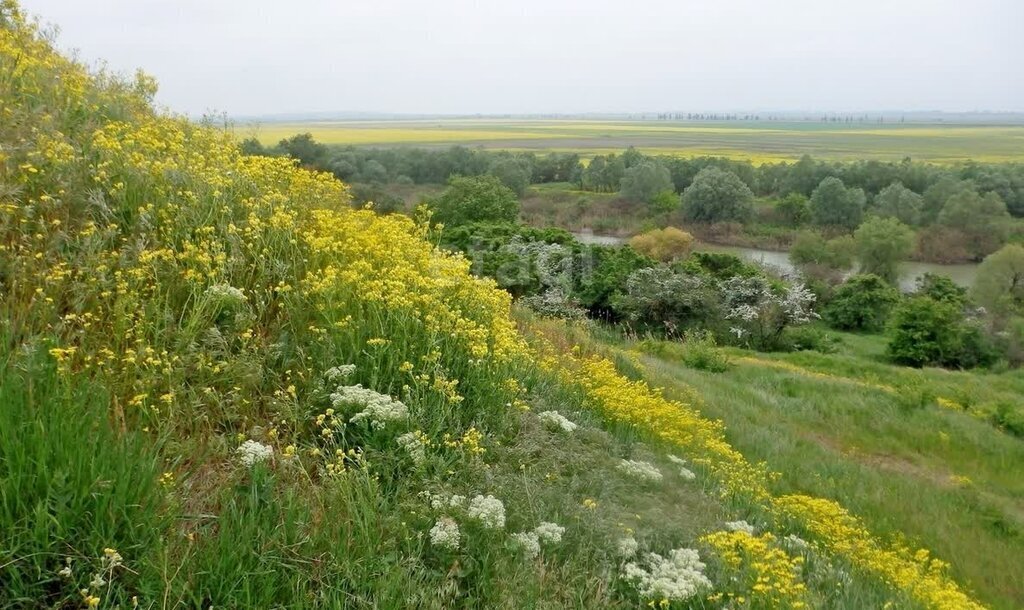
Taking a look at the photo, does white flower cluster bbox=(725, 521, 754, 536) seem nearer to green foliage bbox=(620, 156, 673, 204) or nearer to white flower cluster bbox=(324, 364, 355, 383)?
white flower cluster bbox=(324, 364, 355, 383)

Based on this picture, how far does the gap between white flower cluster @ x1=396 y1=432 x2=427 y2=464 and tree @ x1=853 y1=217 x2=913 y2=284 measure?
53.5m

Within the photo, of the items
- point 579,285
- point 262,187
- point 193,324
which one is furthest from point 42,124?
point 579,285

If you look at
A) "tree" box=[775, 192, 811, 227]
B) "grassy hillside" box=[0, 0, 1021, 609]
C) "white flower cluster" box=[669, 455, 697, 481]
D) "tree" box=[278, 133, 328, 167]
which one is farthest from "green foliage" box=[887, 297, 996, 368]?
"tree" box=[775, 192, 811, 227]

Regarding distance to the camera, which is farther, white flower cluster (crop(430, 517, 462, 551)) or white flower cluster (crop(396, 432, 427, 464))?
white flower cluster (crop(396, 432, 427, 464))

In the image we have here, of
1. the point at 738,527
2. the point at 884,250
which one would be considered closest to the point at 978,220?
the point at 884,250

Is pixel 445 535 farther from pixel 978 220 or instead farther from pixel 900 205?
pixel 900 205

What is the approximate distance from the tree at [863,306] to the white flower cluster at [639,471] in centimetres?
3827

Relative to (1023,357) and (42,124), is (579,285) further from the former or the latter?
(42,124)

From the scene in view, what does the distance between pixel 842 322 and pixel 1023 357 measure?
8.38m

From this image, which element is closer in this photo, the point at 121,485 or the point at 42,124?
the point at 121,485

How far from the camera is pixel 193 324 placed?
388cm

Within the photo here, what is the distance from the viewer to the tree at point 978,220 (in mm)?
57812

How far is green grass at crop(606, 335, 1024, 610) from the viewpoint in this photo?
6918 millimetres

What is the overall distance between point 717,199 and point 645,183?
9211 millimetres
